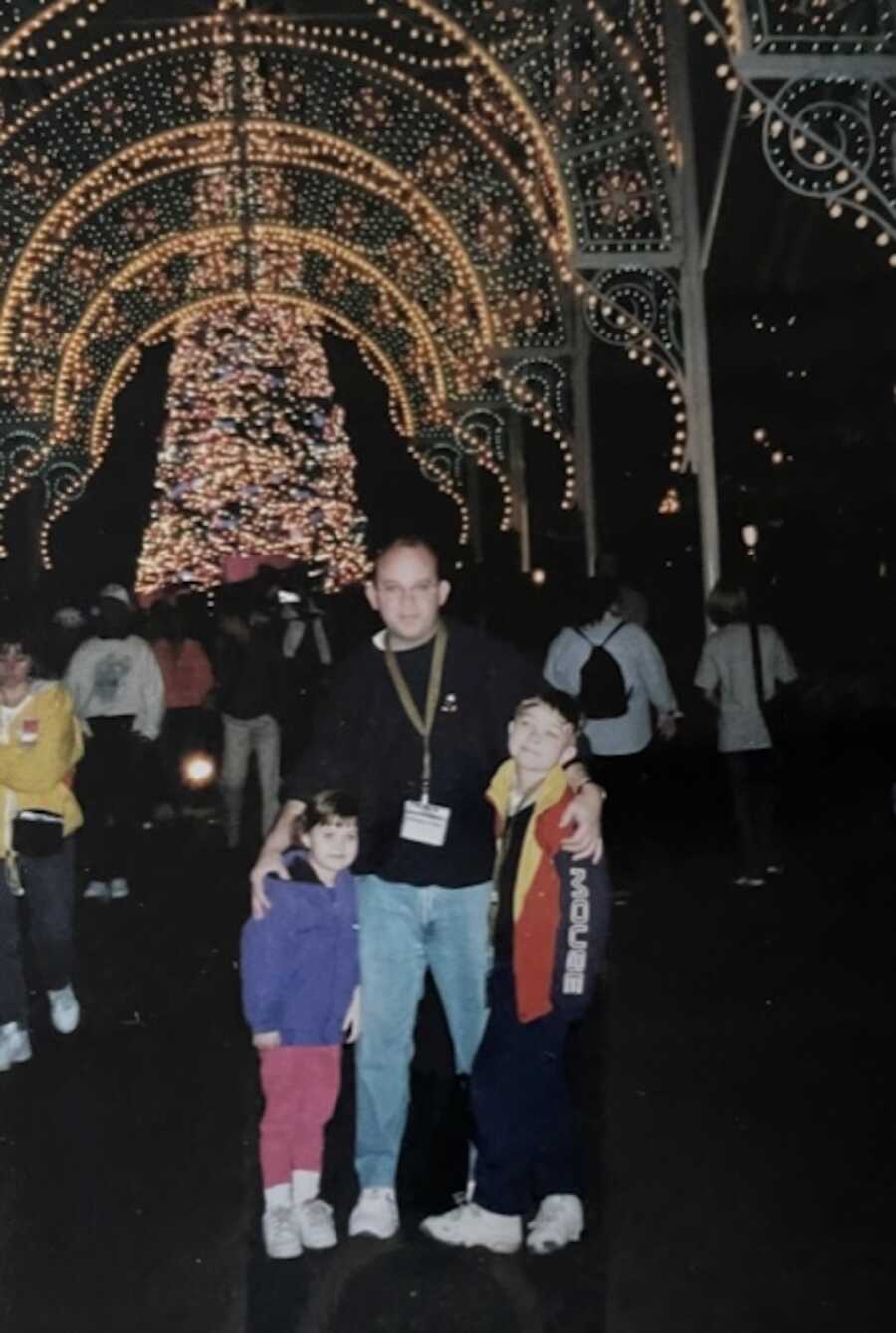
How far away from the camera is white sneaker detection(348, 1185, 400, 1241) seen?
5785 millimetres

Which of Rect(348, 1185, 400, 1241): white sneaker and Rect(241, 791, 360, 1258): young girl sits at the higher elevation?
Rect(241, 791, 360, 1258): young girl

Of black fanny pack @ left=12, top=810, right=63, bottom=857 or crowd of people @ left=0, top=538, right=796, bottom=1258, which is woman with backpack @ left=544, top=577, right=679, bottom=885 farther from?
crowd of people @ left=0, top=538, right=796, bottom=1258

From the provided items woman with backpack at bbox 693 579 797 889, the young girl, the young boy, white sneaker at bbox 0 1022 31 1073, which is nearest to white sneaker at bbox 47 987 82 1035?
white sneaker at bbox 0 1022 31 1073

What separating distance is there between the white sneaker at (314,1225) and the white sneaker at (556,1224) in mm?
570

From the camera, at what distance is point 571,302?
22.0m

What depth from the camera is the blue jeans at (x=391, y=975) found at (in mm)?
5906

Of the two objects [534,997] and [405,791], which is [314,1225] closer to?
[534,997]

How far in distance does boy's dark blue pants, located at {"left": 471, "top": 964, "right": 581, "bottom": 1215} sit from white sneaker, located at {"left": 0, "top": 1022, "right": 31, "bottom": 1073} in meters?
2.95

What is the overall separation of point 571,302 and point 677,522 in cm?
544

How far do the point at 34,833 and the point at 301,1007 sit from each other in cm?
286

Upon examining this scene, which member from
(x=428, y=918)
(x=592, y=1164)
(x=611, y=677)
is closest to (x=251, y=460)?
(x=611, y=677)

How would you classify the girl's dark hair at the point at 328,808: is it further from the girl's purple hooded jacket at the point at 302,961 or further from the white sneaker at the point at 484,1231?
the white sneaker at the point at 484,1231

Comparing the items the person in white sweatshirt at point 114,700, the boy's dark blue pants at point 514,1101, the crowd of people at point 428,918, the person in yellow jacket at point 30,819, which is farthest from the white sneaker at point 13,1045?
the person in white sweatshirt at point 114,700

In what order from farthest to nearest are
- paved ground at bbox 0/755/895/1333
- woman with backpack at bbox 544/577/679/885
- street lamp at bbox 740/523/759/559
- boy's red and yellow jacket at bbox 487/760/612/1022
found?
street lamp at bbox 740/523/759/559 → woman with backpack at bbox 544/577/679/885 → boy's red and yellow jacket at bbox 487/760/612/1022 → paved ground at bbox 0/755/895/1333
